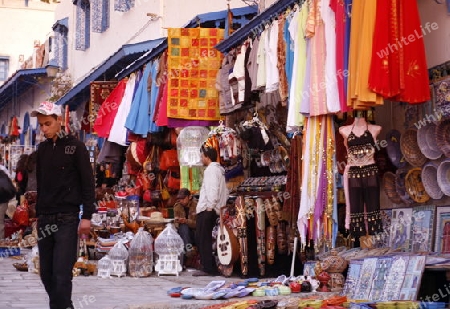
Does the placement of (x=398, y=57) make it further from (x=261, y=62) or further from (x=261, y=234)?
(x=261, y=234)

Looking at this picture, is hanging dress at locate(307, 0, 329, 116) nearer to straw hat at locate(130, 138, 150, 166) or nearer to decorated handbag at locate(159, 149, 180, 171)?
decorated handbag at locate(159, 149, 180, 171)

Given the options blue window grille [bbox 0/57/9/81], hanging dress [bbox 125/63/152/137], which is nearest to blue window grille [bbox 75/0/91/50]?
hanging dress [bbox 125/63/152/137]

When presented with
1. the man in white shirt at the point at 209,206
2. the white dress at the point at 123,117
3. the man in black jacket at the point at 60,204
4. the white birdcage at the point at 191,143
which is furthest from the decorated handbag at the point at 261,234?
the white dress at the point at 123,117

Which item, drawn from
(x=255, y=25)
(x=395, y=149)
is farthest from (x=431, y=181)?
(x=255, y=25)

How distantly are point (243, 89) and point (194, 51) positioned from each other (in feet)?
6.18

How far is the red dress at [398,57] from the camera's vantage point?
8.26 meters

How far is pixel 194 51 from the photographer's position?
13.0 m

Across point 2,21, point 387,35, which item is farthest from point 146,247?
point 2,21

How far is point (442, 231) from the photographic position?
332 inches

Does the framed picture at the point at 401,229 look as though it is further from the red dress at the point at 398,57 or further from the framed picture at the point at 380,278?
the red dress at the point at 398,57

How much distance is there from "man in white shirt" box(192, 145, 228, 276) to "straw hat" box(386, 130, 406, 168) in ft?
9.85

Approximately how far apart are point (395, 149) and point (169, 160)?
5.81m

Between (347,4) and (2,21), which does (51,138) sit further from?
(2,21)

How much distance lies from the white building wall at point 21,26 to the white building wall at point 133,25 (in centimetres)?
1092
